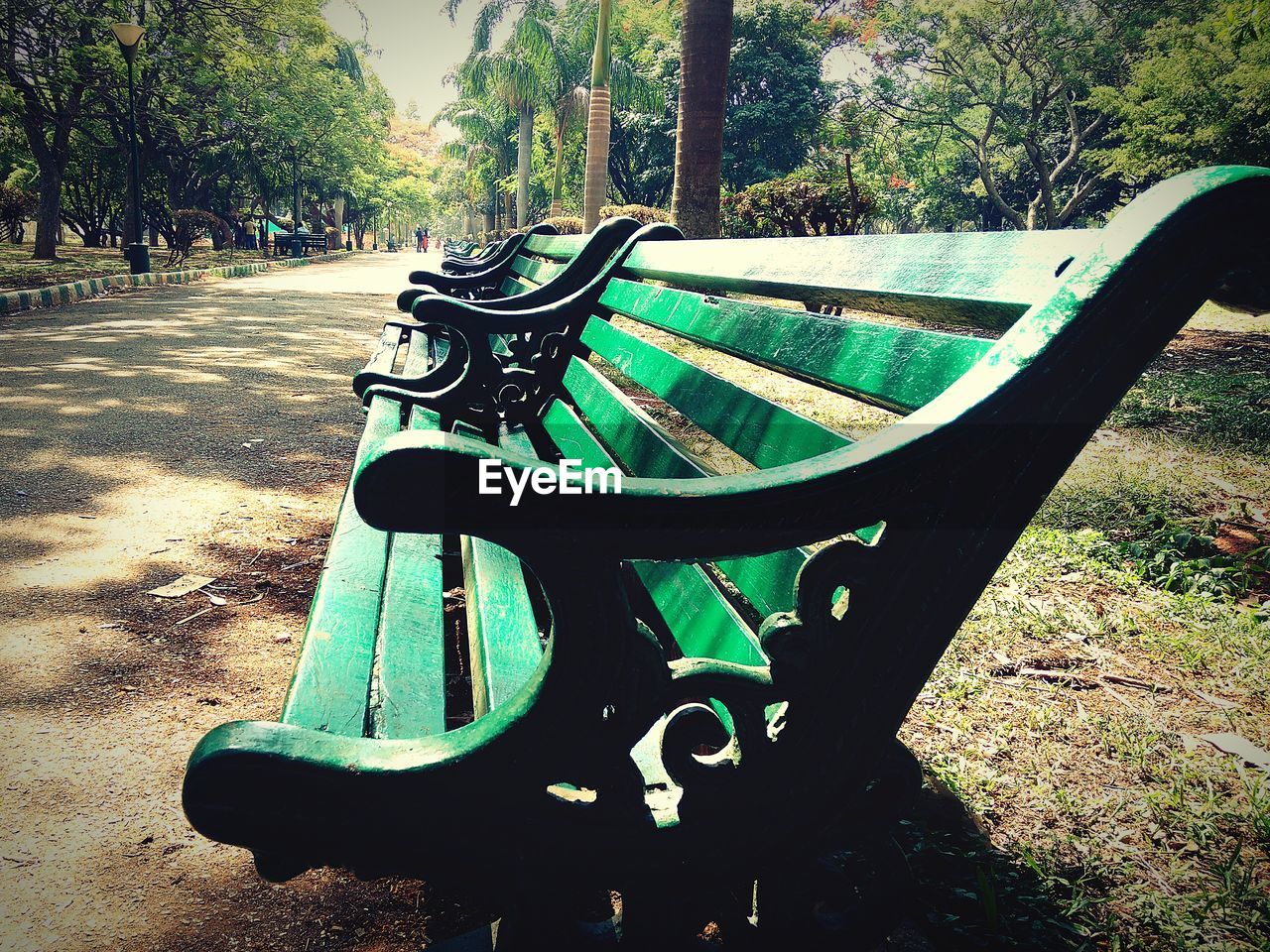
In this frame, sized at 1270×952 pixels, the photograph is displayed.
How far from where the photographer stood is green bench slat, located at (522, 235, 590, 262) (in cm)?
320

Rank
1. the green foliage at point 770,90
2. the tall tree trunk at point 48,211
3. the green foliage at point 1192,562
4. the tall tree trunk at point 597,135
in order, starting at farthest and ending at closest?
1. the green foliage at point 770,90
2. the tall tree trunk at point 597,135
3. the tall tree trunk at point 48,211
4. the green foliage at point 1192,562

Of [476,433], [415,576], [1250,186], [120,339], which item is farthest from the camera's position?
[120,339]

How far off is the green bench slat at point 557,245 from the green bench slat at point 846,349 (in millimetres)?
1370

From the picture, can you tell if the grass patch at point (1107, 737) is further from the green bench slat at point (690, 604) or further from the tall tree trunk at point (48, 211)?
the tall tree trunk at point (48, 211)

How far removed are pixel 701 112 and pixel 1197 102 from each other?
1505 cm

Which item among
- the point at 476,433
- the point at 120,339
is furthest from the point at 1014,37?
the point at 476,433

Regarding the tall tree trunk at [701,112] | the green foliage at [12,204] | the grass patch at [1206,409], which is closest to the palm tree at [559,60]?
the green foliage at [12,204]

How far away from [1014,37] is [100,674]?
27442 mm

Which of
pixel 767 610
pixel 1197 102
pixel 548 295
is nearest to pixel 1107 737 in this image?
pixel 767 610

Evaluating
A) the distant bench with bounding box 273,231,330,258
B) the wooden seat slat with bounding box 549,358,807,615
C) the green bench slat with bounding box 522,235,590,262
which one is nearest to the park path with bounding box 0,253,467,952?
the wooden seat slat with bounding box 549,358,807,615

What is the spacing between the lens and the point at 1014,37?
76.2 ft

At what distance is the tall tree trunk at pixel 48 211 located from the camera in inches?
655

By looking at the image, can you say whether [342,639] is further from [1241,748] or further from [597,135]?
[597,135]

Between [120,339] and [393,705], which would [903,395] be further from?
[120,339]
